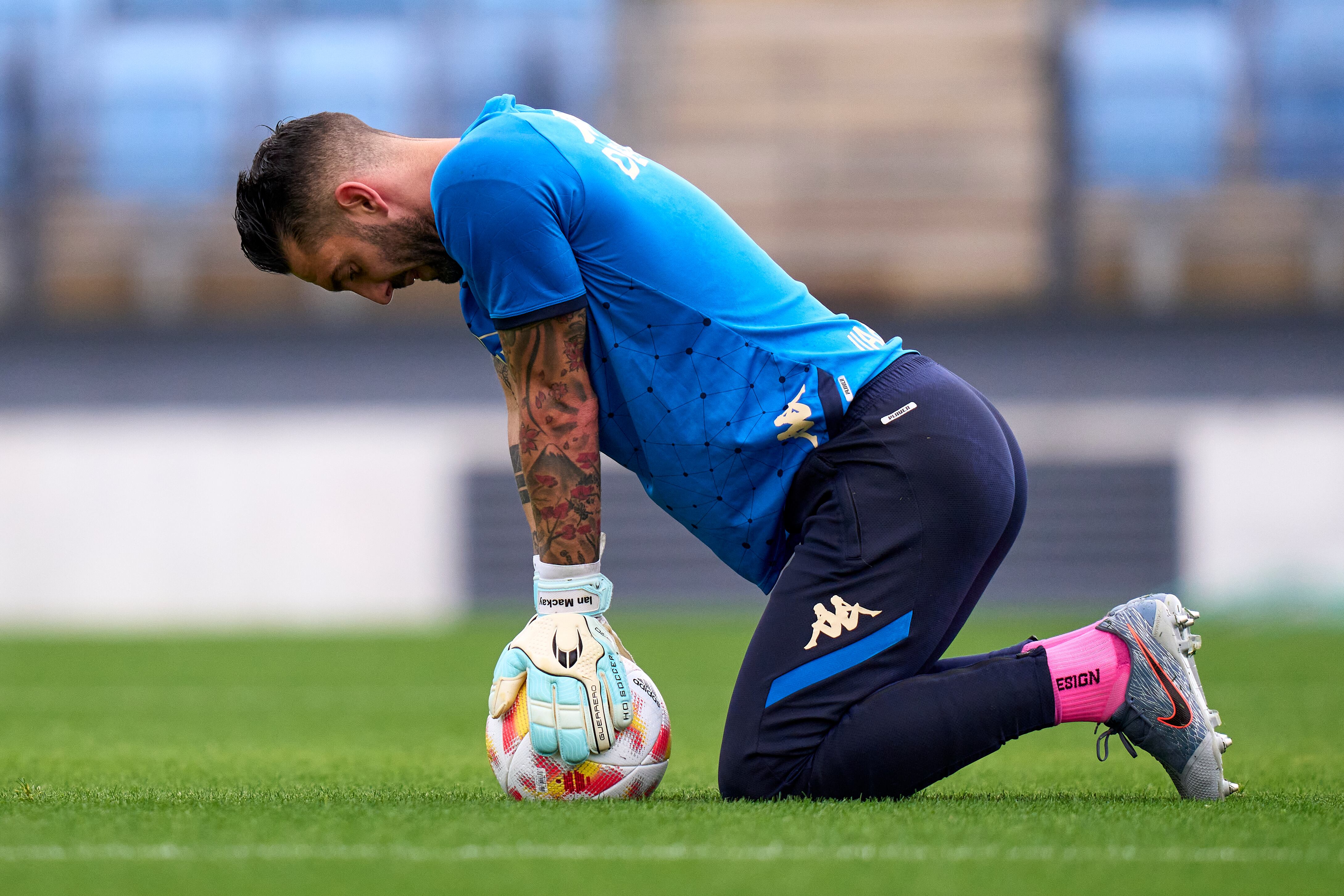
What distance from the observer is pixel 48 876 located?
6.58 ft

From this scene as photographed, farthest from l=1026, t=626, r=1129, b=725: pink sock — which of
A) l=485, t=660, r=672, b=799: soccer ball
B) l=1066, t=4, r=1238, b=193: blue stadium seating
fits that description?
l=1066, t=4, r=1238, b=193: blue stadium seating

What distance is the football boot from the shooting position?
268 cm

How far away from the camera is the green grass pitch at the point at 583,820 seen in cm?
200

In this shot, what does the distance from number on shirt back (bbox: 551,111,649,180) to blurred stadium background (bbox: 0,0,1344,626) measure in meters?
8.89

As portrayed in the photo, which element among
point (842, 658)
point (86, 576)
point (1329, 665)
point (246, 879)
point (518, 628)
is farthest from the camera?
point (86, 576)

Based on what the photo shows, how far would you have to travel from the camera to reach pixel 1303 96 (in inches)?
506

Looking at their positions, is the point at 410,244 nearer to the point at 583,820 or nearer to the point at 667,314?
the point at 667,314

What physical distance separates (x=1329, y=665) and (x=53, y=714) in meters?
5.43

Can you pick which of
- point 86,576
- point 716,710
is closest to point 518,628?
point 86,576

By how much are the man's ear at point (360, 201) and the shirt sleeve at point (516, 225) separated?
18cm

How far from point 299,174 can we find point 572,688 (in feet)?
3.39

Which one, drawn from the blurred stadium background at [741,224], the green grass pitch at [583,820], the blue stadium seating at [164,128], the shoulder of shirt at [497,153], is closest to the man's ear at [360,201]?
the shoulder of shirt at [497,153]

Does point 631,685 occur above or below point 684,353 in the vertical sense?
below

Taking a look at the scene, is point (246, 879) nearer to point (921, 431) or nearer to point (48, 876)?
Answer: point (48, 876)
